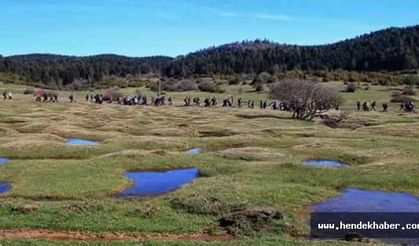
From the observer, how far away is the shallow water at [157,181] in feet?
126

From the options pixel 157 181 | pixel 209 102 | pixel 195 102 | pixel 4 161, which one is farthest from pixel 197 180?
pixel 195 102

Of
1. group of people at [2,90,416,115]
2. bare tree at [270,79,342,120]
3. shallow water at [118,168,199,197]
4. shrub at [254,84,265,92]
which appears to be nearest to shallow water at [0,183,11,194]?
shallow water at [118,168,199,197]

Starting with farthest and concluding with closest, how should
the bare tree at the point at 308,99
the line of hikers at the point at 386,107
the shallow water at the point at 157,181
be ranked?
1. the line of hikers at the point at 386,107
2. the bare tree at the point at 308,99
3. the shallow water at the point at 157,181

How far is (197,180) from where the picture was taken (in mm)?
40531

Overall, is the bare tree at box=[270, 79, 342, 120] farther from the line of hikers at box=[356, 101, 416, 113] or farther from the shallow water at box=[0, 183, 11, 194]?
the shallow water at box=[0, 183, 11, 194]

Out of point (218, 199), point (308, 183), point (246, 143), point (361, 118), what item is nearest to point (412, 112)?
point (361, 118)

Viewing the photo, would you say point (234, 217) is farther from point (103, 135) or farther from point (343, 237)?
point (103, 135)

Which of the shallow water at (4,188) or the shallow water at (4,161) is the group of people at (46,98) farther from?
the shallow water at (4,188)

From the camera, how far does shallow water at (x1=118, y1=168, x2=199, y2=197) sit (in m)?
38.4

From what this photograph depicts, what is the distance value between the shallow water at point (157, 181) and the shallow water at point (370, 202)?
1019 cm

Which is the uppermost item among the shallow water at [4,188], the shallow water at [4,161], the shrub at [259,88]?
the shrub at [259,88]

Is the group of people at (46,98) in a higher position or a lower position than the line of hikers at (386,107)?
higher

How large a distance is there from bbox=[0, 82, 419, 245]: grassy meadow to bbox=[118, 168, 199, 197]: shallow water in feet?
2.89

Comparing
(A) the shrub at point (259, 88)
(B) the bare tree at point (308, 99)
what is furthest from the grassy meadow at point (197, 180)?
(A) the shrub at point (259, 88)
